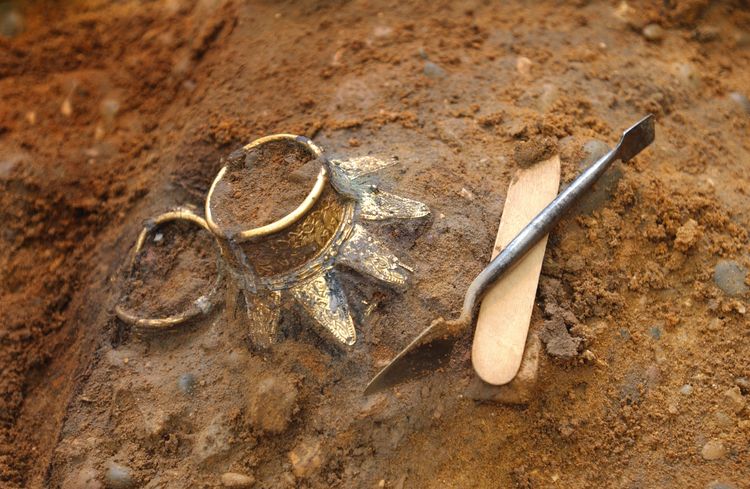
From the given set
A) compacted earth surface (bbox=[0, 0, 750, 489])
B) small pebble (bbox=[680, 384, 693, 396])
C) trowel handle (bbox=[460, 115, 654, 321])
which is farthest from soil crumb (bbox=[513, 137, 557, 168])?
small pebble (bbox=[680, 384, 693, 396])

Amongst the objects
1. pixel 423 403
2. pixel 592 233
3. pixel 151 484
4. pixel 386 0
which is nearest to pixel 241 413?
pixel 151 484

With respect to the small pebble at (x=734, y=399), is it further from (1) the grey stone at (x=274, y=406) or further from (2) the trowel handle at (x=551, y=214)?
(1) the grey stone at (x=274, y=406)

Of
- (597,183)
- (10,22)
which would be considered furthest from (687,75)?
(10,22)

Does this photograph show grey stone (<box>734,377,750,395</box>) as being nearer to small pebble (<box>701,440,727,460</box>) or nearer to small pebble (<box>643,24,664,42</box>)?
small pebble (<box>701,440,727,460</box>)

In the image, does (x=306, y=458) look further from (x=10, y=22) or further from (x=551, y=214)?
(x=10, y=22)

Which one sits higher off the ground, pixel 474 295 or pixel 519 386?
pixel 474 295

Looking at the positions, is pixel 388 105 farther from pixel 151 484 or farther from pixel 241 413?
pixel 151 484
